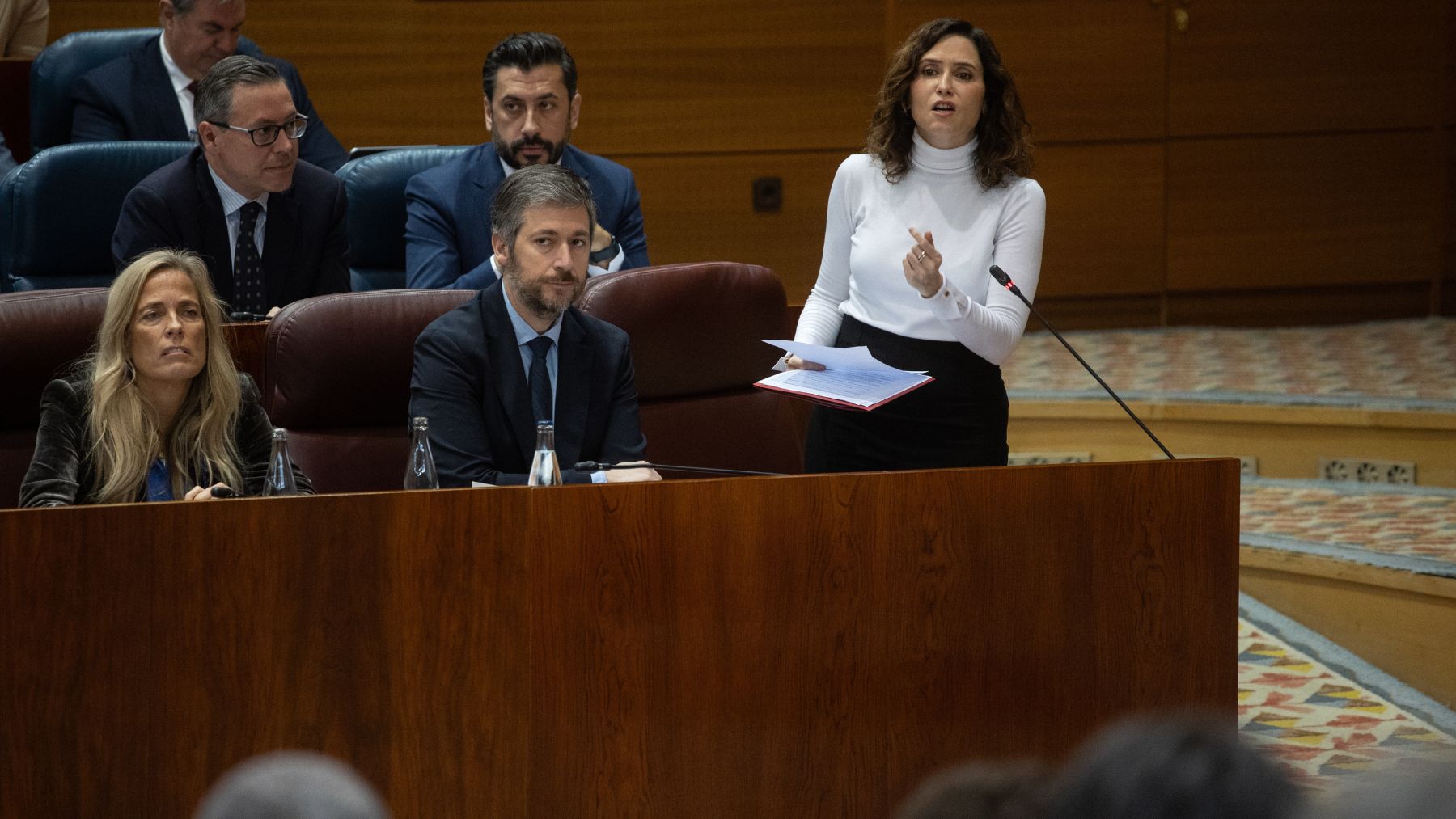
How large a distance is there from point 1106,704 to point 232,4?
2.47 meters

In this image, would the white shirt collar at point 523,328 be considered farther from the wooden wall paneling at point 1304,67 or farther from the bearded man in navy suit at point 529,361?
the wooden wall paneling at point 1304,67

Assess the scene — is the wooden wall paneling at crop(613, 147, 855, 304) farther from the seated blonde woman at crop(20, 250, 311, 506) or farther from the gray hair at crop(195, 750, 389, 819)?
the gray hair at crop(195, 750, 389, 819)

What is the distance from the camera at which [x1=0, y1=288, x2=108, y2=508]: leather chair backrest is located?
7.22 feet

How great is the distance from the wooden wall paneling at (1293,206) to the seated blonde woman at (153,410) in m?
3.82

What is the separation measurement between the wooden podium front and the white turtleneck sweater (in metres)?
0.54

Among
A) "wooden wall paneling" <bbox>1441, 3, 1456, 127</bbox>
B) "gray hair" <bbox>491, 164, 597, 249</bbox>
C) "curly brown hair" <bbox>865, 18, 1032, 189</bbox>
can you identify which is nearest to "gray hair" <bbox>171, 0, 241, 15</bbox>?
"gray hair" <bbox>491, 164, 597, 249</bbox>

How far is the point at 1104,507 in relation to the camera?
1.75m

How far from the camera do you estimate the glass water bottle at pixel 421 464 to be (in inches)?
73.5

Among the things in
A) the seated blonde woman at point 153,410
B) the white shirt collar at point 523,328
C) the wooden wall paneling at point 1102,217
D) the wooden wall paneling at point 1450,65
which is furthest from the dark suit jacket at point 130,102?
the wooden wall paneling at point 1450,65

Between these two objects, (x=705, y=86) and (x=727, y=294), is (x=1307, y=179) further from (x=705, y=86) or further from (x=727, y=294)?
(x=727, y=294)

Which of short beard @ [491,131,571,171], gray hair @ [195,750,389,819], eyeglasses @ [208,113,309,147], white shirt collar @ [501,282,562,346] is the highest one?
eyeglasses @ [208,113,309,147]

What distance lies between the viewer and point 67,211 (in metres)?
2.87

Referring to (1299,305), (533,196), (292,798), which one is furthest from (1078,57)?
(292,798)

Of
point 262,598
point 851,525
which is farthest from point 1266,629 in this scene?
point 262,598
